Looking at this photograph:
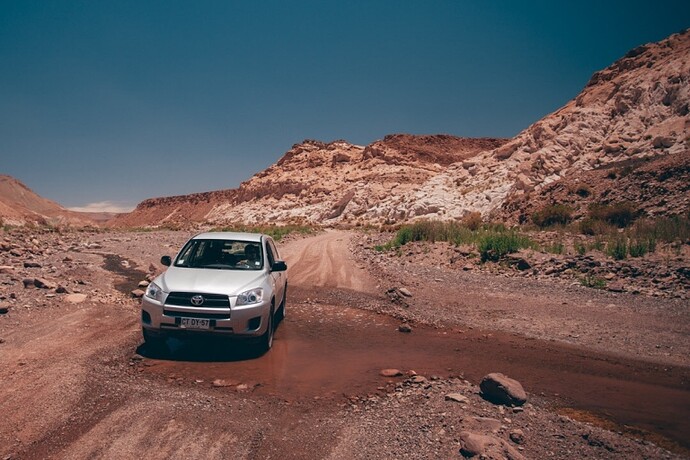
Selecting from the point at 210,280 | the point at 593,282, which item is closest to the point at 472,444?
the point at 210,280

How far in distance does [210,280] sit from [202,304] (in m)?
0.49

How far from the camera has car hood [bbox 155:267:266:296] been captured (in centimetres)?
612

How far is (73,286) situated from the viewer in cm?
1027

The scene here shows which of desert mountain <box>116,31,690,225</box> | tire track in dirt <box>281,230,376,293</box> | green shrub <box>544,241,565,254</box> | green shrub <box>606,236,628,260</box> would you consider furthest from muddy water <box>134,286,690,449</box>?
desert mountain <box>116,31,690,225</box>

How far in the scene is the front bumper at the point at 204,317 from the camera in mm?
5938

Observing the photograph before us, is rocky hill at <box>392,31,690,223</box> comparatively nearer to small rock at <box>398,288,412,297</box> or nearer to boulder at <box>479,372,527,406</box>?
small rock at <box>398,288,412,297</box>

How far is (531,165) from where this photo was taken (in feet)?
119

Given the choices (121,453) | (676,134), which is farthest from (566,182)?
(121,453)

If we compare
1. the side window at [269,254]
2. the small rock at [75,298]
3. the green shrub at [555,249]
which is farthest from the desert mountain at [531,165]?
the small rock at [75,298]

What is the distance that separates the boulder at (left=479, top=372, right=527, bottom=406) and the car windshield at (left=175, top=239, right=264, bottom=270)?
392 cm

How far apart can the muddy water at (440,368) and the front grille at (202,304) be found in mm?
760

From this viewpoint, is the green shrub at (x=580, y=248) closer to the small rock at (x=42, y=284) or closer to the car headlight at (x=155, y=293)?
the car headlight at (x=155, y=293)

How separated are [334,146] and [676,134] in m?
58.5

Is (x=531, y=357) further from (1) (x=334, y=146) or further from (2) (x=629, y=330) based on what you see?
(1) (x=334, y=146)
